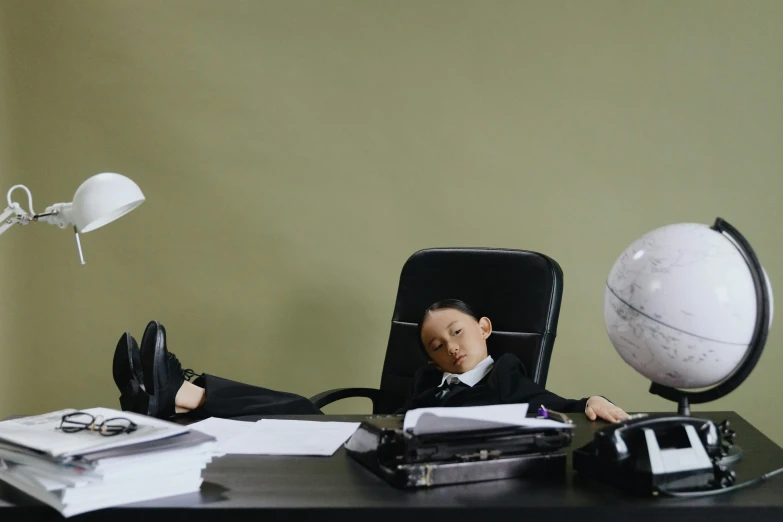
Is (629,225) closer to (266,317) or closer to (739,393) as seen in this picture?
(739,393)

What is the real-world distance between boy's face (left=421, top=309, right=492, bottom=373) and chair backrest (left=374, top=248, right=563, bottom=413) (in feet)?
0.29

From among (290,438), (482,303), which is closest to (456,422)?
(290,438)

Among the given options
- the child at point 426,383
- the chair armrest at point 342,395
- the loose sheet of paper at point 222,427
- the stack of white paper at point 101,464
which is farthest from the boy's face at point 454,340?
the stack of white paper at point 101,464

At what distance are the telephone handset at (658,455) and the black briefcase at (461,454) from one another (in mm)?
54

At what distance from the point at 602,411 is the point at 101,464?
98cm

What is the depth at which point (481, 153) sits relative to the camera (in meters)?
2.74

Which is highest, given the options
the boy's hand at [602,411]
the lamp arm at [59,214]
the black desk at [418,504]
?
the lamp arm at [59,214]

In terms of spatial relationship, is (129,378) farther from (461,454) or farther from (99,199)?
(461,454)

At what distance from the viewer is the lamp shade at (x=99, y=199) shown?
4.88 ft

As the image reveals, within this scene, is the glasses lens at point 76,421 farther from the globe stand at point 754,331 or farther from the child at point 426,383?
the globe stand at point 754,331

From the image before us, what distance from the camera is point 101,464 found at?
1.01 metres

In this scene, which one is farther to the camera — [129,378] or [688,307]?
[129,378]

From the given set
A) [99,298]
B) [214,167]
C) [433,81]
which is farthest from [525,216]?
[99,298]

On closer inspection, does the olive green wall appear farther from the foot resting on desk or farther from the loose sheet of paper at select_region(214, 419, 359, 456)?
the loose sheet of paper at select_region(214, 419, 359, 456)
